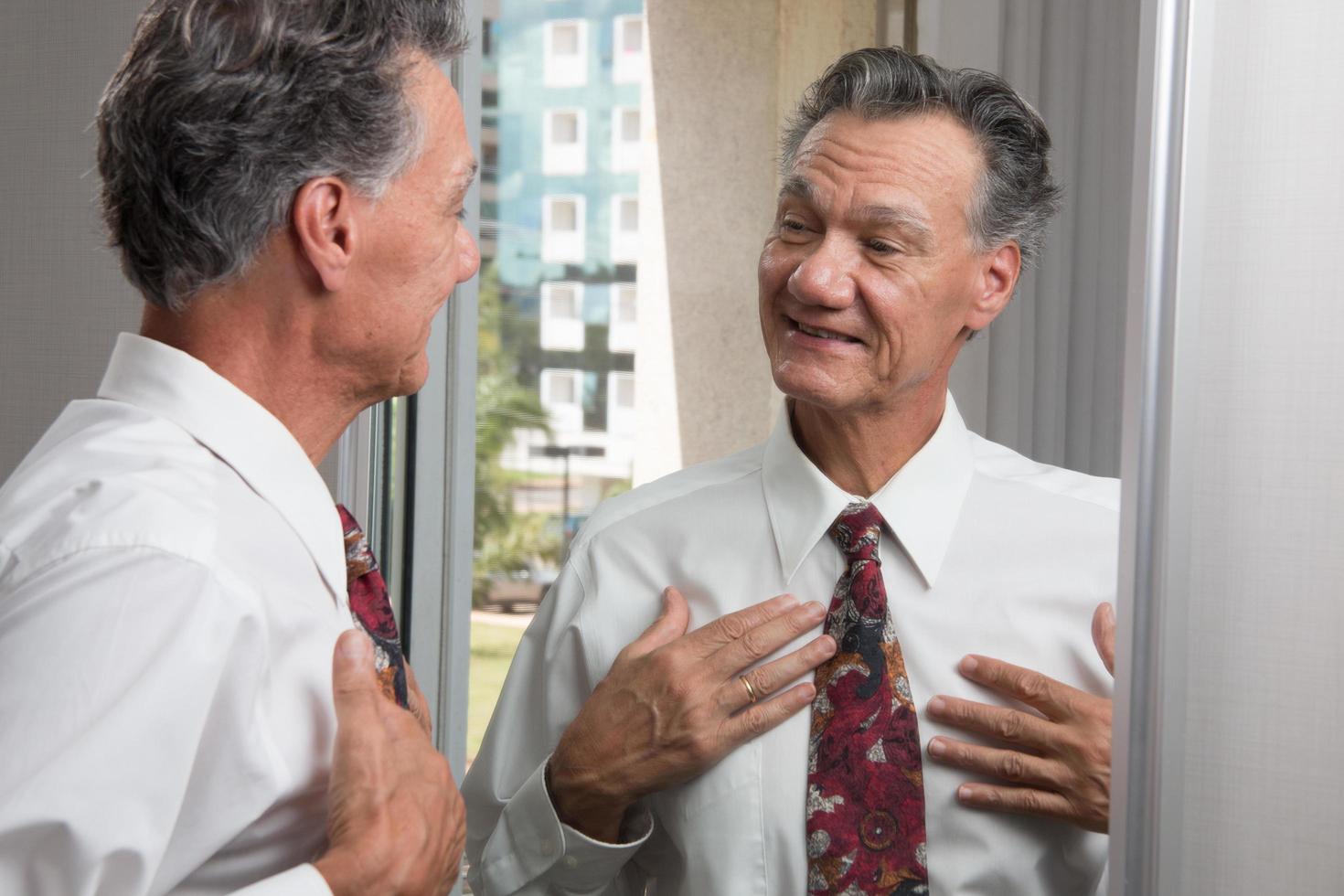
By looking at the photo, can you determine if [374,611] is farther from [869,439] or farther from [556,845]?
[869,439]

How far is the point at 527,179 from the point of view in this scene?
17.7 feet

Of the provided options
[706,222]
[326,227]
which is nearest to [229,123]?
[326,227]

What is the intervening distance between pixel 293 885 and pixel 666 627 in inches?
24.1

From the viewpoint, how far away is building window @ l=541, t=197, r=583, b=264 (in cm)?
539

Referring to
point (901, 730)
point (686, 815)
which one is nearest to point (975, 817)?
point (901, 730)

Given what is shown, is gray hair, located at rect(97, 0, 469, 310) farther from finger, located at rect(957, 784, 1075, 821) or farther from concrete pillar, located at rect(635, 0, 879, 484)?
concrete pillar, located at rect(635, 0, 879, 484)

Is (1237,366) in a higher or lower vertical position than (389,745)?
higher

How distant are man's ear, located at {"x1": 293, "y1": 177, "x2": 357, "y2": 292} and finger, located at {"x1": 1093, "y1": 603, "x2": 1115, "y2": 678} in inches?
32.9

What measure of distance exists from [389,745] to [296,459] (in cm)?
25

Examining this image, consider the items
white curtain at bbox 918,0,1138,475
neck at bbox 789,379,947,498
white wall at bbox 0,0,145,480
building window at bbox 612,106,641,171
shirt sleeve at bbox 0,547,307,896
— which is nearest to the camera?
shirt sleeve at bbox 0,547,307,896

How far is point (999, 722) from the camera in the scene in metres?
1.33

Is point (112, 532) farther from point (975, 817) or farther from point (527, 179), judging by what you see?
point (527, 179)

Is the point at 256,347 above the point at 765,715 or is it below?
above

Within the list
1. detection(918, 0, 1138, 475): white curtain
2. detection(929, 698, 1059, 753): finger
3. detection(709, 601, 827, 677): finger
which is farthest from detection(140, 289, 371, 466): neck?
detection(918, 0, 1138, 475): white curtain
